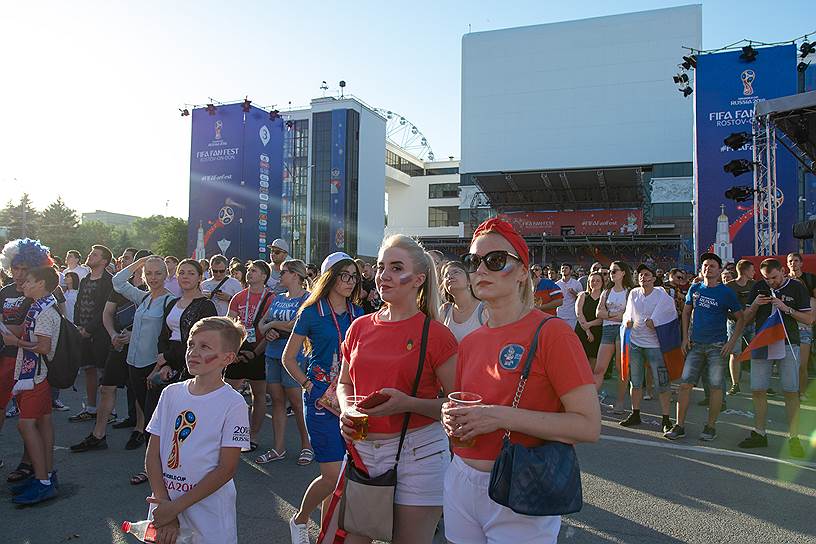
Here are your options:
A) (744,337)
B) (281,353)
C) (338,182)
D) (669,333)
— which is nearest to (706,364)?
(669,333)

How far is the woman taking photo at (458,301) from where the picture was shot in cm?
451

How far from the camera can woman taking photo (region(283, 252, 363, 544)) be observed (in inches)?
139

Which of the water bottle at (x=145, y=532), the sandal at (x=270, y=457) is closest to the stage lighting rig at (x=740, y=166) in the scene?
the sandal at (x=270, y=457)

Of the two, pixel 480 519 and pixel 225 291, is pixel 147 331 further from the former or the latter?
pixel 480 519

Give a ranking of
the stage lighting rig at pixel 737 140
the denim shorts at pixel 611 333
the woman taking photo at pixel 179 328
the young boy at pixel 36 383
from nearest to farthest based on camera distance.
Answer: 1. the young boy at pixel 36 383
2. the woman taking photo at pixel 179 328
3. the denim shorts at pixel 611 333
4. the stage lighting rig at pixel 737 140

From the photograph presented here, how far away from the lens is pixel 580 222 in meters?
40.2

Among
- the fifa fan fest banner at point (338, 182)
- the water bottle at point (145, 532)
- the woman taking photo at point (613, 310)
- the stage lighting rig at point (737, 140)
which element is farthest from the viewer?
the fifa fan fest banner at point (338, 182)

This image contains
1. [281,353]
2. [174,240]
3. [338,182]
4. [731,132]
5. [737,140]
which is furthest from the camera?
[174,240]

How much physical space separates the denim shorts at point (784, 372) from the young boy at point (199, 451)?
18.3 ft

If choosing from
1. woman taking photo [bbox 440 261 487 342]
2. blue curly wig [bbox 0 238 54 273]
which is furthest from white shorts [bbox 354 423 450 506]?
blue curly wig [bbox 0 238 54 273]

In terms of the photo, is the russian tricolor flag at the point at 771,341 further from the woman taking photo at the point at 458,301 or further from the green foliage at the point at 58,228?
the green foliage at the point at 58,228

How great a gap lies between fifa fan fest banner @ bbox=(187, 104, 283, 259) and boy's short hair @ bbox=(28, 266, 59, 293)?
28999 millimetres

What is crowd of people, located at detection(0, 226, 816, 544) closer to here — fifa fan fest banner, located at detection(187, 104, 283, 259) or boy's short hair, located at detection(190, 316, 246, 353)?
boy's short hair, located at detection(190, 316, 246, 353)

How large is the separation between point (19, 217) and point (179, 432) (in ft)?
240
